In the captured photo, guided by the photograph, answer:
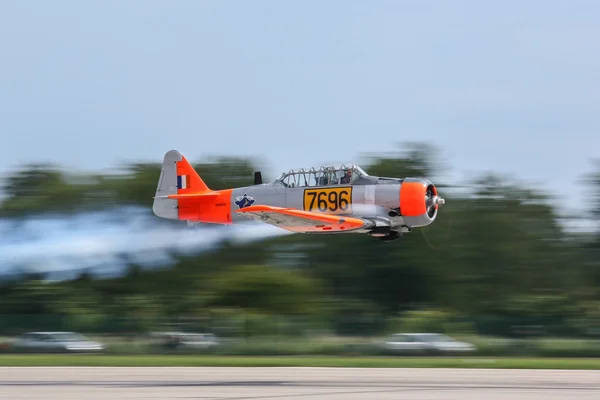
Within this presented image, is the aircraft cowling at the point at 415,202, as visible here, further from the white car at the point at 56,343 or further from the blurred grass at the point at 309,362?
the white car at the point at 56,343

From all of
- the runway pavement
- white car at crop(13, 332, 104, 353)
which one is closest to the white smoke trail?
white car at crop(13, 332, 104, 353)

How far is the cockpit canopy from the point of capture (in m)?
26.5

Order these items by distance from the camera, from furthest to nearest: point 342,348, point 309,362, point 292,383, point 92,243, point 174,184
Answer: point 92,243
point 342,348
point 309,362
point 174,184
point 292,383

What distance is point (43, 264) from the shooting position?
177 feet

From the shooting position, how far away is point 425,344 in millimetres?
38188

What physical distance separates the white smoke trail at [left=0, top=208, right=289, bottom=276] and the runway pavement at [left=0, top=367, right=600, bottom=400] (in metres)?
11.5

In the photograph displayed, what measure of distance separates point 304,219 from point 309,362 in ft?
34.9

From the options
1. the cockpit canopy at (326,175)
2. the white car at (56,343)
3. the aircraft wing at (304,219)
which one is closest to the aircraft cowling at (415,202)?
the aircraft wing at (304,219)

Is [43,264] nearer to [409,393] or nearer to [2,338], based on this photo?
[2,338]

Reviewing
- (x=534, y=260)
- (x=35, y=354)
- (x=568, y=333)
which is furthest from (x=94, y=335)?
(x=534, y=260)

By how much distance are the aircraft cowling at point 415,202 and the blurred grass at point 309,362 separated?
8.50 m

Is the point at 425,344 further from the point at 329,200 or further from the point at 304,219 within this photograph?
the point at 304,219

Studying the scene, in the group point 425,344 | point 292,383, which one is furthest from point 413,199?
point 425,344

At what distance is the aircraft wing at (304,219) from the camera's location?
2539cm
